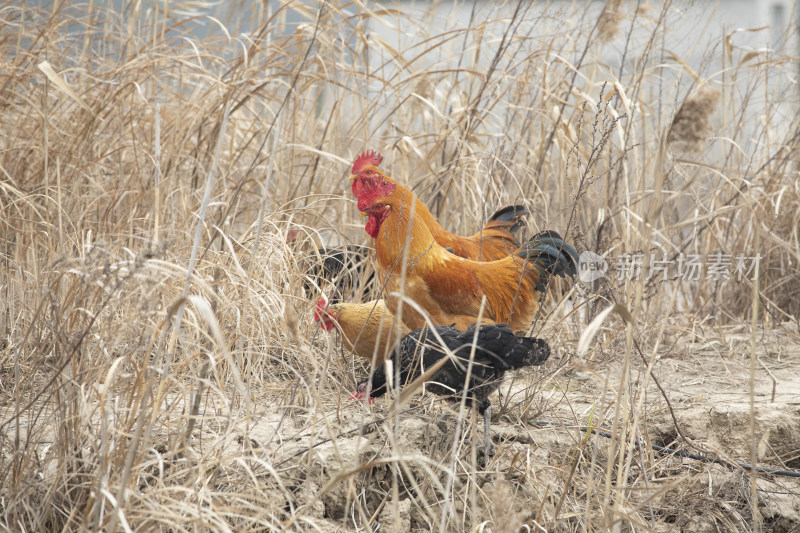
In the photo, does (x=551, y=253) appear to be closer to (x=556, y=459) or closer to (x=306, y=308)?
(x=556, y=459)

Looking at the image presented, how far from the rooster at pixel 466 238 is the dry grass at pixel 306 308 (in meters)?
0.10

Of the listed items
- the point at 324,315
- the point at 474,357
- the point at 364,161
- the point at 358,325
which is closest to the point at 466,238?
the point at 364,161

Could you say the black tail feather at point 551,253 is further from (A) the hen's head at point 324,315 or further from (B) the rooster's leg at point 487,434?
(A) the hen's head at point 324,315

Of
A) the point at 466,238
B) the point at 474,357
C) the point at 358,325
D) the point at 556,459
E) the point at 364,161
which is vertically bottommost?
the point at 556,459

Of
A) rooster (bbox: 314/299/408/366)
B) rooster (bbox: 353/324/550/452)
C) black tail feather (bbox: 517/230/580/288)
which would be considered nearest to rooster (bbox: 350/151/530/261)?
black tail feather (bbox: 517/230/580/288)

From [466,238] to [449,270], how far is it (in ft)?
1.63

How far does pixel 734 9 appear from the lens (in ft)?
33.7

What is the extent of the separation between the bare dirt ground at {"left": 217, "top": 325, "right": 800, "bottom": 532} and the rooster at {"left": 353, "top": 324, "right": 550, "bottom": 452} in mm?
90

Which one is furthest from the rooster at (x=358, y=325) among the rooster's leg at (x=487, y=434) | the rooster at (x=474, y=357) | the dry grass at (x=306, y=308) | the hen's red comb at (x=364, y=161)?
the hen's red comb at (x=364, y=161)

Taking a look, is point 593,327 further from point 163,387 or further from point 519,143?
point 519,143

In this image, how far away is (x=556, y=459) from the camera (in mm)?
2398

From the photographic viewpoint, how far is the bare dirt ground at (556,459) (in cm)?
194

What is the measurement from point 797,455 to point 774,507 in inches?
13.6

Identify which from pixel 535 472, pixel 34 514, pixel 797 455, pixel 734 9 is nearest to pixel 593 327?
pixel 535 472
